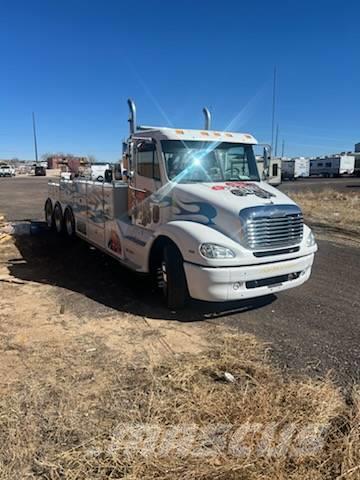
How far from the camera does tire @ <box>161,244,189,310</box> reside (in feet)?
17.3

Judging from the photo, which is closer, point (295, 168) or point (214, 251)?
point (214, 251)

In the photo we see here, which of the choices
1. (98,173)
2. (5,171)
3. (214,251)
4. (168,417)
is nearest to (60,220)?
(98,173)

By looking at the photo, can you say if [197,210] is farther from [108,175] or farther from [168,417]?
[168,417]

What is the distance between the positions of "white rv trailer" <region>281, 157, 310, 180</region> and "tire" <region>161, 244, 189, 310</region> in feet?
178

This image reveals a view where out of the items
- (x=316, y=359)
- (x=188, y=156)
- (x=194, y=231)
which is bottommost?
(x=316, y=359)

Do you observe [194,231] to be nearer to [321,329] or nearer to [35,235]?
[321,329]

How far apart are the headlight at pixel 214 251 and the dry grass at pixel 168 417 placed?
1136 millimetres

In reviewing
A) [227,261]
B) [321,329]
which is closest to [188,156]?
[227,261]

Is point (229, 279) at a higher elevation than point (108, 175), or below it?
below

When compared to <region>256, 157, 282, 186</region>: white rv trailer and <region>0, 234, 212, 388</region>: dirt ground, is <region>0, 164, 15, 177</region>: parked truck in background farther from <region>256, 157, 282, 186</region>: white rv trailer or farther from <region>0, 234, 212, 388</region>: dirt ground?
<region>256, 157, 282, 186</region>: white rv trailer

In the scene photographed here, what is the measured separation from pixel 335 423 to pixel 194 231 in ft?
8.73

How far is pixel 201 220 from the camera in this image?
17.4 feet

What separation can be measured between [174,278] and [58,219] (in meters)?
7.01

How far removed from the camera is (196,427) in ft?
9.77
